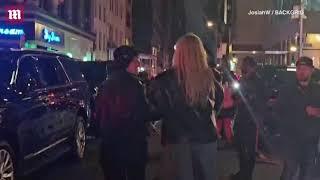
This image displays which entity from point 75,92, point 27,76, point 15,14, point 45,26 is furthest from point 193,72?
point 45,26

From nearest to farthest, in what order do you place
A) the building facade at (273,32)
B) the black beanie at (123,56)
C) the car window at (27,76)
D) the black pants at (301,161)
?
the black beanie at (123,56) < the black pants at (301,161) < the car window at (27,76) < the building facade at (273,32)

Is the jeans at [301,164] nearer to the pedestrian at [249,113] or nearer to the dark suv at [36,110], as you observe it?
the pedestrian at [249,113]

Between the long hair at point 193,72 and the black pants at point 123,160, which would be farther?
the black pants at point 123,160

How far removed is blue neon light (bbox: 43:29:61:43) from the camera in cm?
2697

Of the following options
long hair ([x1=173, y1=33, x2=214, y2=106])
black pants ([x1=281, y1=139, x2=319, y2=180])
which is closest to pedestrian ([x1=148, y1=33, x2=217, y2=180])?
long hair ([x1=173, y1=33, x2=214, y2=106])

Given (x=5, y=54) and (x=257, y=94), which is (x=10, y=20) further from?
(x=257, y=94)

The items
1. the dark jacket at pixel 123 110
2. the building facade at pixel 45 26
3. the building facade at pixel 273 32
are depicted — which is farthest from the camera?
the building facade at pixel 273 32

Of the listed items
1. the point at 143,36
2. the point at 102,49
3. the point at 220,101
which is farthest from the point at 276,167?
the point at 143,36

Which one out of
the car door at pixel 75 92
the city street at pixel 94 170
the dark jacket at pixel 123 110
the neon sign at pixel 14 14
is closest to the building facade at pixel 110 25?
the neon sign at pixel 14 14

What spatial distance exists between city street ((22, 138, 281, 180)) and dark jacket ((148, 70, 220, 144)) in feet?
12.6

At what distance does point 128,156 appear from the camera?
20.1ft

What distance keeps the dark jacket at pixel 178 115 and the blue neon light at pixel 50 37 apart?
22.1 metres

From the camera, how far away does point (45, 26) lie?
27031mm

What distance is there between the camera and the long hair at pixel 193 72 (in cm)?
513
